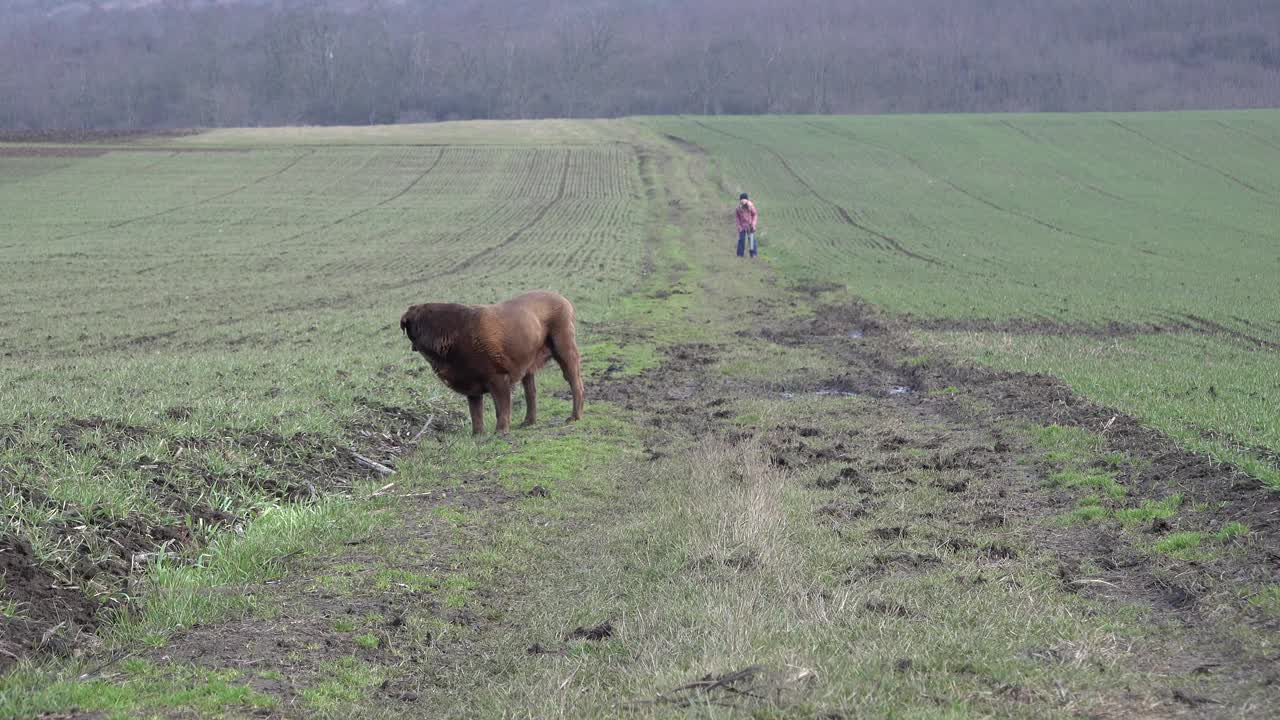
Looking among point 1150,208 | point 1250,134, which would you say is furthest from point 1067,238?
point 1250,134

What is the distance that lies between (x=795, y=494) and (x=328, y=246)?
35.0 metres

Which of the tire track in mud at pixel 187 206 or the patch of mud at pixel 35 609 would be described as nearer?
the patch of mud at pixel 35 609

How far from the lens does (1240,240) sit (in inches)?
1773

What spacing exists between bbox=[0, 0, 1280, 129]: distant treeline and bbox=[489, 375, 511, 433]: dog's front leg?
13404 cm

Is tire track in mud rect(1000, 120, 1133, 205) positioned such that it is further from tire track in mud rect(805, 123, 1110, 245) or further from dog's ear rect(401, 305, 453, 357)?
dog's ear rect(401, 305, 453, 357)

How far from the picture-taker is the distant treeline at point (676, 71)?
15000cm

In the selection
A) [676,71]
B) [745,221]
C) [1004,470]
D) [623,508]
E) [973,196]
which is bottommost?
[973,196]

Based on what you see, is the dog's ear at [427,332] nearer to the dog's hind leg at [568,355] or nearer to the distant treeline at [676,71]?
the dog's hind leg at [568,355]

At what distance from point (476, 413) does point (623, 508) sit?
3451 mm

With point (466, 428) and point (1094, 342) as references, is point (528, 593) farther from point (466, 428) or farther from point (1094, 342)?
point (1094, 342)

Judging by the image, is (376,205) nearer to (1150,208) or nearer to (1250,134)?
(1150,208)

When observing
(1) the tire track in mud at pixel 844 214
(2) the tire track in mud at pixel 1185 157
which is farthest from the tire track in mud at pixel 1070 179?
(1) the tire track in mud at pixel 844 214

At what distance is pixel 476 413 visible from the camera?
13.2 meters

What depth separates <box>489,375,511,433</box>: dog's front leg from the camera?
511 inches
